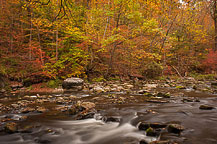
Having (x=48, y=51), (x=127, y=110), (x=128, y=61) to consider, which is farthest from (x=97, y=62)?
(x=127, y=110)

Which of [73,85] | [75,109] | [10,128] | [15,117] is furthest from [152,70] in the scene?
[10,128]

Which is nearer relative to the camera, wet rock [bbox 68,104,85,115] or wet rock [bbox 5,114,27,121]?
wet rock [bbox 5,114,27,121]

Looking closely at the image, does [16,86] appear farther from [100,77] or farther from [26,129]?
[26,129]

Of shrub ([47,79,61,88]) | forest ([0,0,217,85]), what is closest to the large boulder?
shrub ([47,79,61,88])

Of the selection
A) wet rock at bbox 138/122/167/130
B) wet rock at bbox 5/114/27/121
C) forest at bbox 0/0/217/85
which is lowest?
wet rock at bbox 5/114/27/121

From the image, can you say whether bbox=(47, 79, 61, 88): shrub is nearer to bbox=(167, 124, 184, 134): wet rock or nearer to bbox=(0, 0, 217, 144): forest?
bbox=(0, 0, 217, 144): forest

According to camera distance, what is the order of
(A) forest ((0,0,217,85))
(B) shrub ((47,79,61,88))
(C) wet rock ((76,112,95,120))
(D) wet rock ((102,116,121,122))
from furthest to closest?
(A) forest ((0,0,217,85))
(B) shrub ((47,79,61,88))
(C) wet rock ((76,112,95,120))
(D) wet rock ((102,116,121,122))

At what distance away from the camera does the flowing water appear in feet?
7.37

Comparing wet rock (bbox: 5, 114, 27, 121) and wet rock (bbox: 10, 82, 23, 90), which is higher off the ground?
wet rock (bbox: 5, 114, 27, 121)

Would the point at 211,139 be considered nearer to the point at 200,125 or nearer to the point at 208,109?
the point at 200,125

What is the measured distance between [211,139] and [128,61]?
1140 centimetres

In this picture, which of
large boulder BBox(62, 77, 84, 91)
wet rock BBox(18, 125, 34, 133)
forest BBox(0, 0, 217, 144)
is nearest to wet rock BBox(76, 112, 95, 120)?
forest BBox(0, 0, 217, 144)

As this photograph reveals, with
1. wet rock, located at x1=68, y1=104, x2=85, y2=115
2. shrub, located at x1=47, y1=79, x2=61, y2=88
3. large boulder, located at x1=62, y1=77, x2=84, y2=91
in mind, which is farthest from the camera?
shrub, located at x1=47, y1=79, x2=61, y2=88

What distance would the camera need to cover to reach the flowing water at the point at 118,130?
7.37ft
